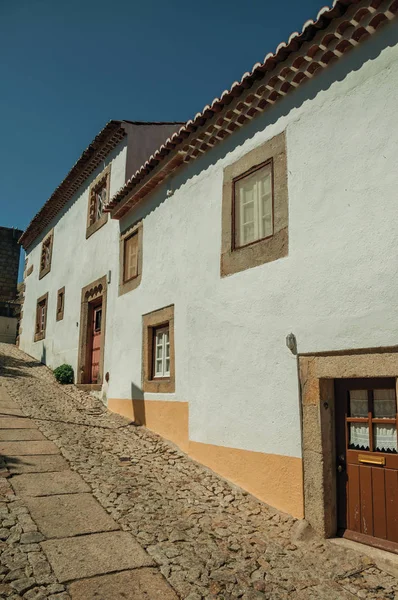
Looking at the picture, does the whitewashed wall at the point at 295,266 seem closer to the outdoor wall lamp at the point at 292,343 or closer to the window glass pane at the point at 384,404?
the outdoor wall lamp at the point at 292,343

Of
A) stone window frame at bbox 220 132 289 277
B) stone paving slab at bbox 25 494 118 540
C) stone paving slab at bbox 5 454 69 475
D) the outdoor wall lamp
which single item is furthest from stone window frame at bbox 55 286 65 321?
the outdoor wall lamp

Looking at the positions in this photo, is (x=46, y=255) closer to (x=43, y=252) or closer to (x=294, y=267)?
(x=43, y=252)

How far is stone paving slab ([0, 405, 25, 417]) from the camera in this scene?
8.96 m

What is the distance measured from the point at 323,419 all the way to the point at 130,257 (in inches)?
254

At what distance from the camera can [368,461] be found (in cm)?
498

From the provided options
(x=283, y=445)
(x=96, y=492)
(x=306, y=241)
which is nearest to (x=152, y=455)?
(x=96, y=492)

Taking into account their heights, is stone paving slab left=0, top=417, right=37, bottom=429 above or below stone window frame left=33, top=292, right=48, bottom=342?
below

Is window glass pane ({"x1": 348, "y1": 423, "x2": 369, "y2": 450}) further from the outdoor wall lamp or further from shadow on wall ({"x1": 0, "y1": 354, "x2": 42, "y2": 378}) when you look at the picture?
shadow on wall ({"x1": 0, "y1": 354, "x2": 42, "y2": 378})

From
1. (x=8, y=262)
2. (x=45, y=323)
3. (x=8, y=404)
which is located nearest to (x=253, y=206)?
(x=8, y=404)

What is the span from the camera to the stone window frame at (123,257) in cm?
995

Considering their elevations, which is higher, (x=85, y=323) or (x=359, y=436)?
(x=85, y=323)

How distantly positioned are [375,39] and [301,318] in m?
3.12

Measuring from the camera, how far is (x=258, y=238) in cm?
663

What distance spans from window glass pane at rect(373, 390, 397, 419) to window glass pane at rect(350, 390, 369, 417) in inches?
4.2
